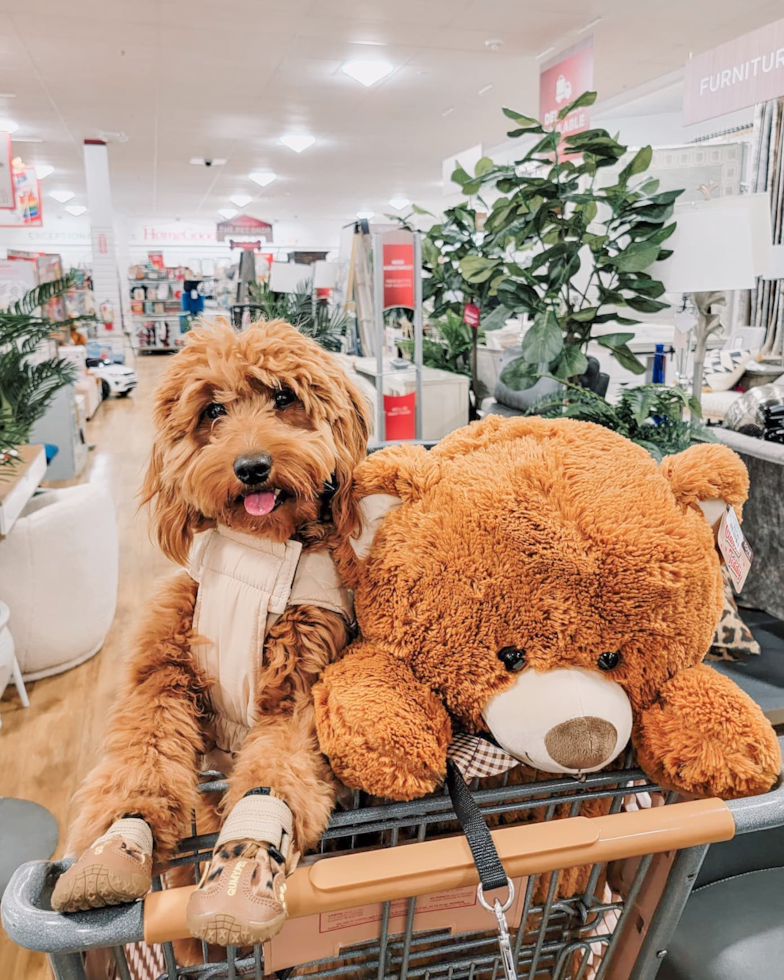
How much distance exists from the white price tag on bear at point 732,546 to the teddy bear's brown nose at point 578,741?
9.4 inches

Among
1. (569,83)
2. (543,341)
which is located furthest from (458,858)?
(569,83)

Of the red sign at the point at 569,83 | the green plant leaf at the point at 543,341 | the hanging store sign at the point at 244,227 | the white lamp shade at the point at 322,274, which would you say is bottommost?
the green plant leaf at the point at 543,341

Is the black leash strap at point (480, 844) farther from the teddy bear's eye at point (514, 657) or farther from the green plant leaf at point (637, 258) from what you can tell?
the green plant leaf at point (637, 258)

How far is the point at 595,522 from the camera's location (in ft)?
2.29

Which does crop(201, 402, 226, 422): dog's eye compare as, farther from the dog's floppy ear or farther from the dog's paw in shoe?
the dog's paw in shoe

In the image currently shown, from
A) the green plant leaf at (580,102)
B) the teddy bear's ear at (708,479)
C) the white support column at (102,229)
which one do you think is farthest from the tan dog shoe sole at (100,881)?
the white support column at (102,229)

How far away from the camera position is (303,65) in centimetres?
625

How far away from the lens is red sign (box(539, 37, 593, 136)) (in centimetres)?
548

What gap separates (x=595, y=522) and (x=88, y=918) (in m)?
0.54

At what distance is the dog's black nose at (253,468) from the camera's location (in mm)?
700

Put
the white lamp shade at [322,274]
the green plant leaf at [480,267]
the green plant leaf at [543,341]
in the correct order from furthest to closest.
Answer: the white lamp shade at [322,274], the green plant leaf at [480,267], the green plant leaf at [543,341]

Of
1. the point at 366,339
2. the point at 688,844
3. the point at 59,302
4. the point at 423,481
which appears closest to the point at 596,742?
the point at 688,844

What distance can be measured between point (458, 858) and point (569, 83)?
6312 mm

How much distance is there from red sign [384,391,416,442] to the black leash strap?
3.16 m
